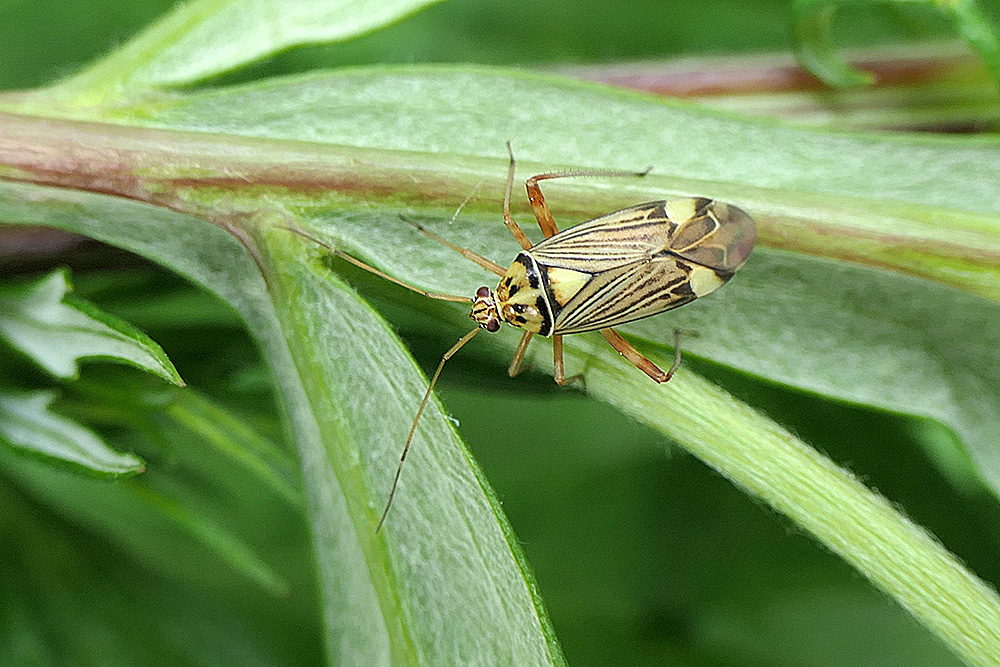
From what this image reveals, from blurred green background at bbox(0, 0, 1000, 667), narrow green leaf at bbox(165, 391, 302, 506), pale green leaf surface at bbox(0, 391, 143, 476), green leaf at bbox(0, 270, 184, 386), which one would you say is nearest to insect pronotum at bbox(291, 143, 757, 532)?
blurred green background at bbox(0, 0, 1000, 667)

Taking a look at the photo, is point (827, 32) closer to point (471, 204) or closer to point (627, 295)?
point (627, 295)

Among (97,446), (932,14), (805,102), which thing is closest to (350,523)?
(97,446)

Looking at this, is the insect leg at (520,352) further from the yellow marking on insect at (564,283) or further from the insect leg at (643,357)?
the yellow marking on insect at (564,283)

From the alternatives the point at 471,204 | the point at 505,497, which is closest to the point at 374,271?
the point at 471,204

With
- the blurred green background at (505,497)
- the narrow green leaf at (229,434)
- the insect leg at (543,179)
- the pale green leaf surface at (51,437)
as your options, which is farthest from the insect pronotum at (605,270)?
the pale green leaf surface at (51,437)

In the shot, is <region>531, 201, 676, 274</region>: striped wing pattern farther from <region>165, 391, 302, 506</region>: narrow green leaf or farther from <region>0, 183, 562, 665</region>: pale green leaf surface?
<region>165, 391, 302, 506</region>: narrow green leaf

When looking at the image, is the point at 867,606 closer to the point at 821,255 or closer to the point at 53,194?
the point at 821,255
